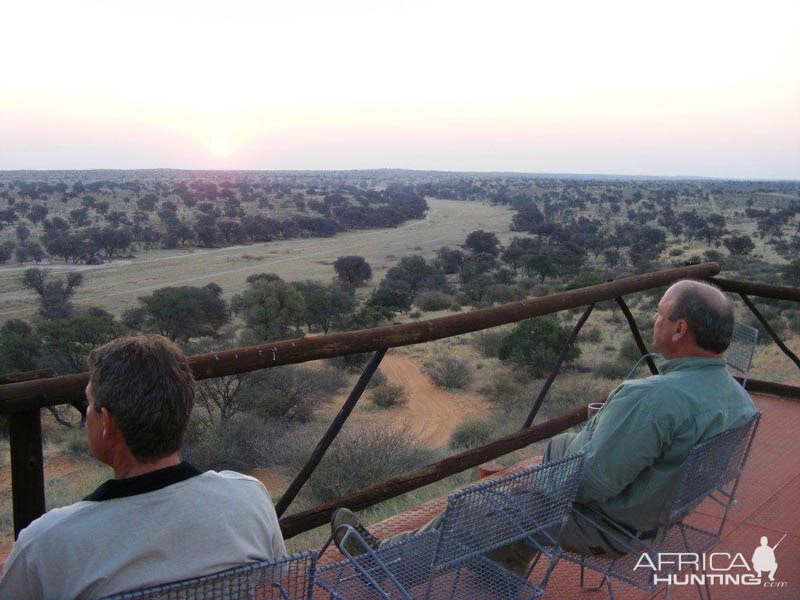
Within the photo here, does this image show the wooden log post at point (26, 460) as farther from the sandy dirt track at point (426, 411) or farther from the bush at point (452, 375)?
the bush at point (452, 375)

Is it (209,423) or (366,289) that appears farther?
(366,289)

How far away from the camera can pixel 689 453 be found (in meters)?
2.08

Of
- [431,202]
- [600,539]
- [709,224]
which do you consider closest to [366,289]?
[600,539]

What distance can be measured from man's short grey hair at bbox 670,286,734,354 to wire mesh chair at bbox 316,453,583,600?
0.71m

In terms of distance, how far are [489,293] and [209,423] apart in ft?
44.8

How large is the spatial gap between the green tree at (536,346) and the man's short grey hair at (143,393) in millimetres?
12175

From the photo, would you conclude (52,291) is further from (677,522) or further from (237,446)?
(677,522)

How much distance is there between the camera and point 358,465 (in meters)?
7.47

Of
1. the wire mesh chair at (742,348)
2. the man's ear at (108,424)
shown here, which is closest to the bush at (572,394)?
the wire mesh chair at (742,348)

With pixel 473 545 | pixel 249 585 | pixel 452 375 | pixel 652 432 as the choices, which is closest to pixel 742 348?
pixel 652 432

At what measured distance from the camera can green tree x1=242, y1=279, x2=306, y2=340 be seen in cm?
1738

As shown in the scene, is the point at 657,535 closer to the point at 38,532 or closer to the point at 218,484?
the point at 218,484

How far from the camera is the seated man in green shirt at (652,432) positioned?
7.21 ft

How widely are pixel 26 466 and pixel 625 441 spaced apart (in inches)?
68.9
